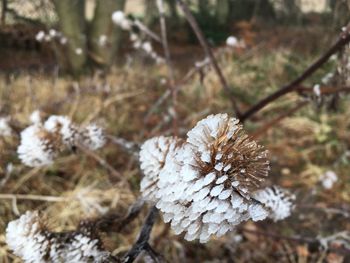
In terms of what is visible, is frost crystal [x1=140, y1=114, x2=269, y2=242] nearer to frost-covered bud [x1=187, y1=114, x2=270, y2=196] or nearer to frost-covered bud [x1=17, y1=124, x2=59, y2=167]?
frost-covered bud [x1=187, y1=114, x2=270, y2=196]

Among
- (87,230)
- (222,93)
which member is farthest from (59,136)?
(222,93)

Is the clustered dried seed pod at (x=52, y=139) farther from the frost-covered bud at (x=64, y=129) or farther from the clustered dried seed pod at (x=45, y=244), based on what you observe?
the clustered dried seed pod at (x=45, y=244)

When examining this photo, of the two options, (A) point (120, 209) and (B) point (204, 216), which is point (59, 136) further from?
(A) point (120, 209)

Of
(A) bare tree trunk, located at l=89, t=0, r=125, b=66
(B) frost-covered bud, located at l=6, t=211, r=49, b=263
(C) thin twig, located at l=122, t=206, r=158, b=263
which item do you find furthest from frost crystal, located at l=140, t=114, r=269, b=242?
(A) bare tree trunk, located at l=89, t=0, r=125, b=66

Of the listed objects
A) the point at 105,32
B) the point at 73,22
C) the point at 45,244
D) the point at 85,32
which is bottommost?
the point at 105,32

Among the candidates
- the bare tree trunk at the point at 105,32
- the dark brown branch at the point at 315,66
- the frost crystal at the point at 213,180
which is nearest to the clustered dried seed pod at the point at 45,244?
the frost crystal at the point at 213,180

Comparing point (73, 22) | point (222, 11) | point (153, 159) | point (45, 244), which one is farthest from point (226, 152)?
point (222, 11)

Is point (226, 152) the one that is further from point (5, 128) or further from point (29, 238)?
point (5, 128)
